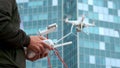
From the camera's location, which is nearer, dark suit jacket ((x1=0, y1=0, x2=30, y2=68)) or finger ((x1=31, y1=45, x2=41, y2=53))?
dark suit jacket ((x1=0, y1=0, x2=30, y2=68))

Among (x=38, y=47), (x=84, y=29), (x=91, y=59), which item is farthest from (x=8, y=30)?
(x=84, y=29)

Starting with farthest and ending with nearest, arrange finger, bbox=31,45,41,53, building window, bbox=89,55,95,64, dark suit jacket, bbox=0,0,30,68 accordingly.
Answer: building window, bbox=89,55,95,64 < finger, bbox=31,45,41,53 < dark suit jacket, bbox=0,0,30,68

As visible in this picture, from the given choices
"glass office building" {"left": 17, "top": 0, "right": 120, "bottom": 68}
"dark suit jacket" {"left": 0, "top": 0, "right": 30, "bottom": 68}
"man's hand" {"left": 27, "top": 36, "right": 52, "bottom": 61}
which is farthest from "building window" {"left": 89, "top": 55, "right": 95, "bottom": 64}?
"dark suit jacket" {"left": 0, "top": 0, "right": 30, "bottom": 68}

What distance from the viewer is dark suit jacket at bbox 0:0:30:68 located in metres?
2.99

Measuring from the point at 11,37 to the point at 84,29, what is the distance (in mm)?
77083

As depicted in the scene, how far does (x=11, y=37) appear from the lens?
10.1 ft

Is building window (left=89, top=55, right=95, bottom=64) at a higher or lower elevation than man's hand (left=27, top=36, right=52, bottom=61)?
lower

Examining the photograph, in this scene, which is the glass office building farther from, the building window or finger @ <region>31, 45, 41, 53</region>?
finger @ <region>31, 45, 41, 53</region>

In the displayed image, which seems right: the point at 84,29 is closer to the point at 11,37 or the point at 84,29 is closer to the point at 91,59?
the point at 91,59

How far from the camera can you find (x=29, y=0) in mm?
88938

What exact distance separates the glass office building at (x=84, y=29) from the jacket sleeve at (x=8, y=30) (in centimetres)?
7135

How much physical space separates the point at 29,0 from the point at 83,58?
20349 millimetres

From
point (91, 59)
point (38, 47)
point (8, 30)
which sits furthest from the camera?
point (91, 59)

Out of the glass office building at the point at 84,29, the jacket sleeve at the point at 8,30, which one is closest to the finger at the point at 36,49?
the jacket sleeve at the point at 8,30
